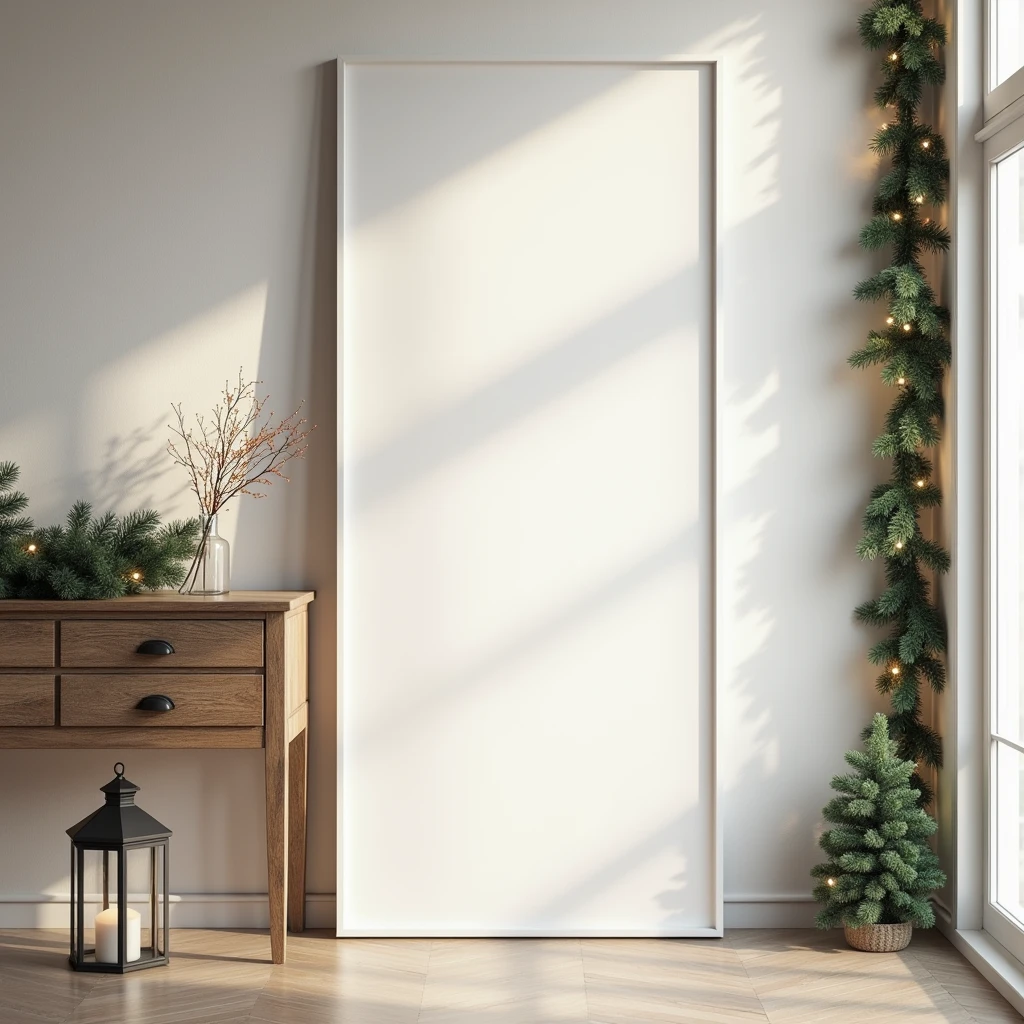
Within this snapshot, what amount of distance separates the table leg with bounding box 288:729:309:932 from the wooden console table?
0.29m

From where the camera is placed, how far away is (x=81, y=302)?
119 inches

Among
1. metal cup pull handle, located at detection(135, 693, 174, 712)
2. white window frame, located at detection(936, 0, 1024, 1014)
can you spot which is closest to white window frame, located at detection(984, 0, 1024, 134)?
white window frame, located at detection(936, 0, 1024, 1014)

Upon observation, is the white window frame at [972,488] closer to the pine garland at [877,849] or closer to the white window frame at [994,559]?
the white window frame at [994,559]

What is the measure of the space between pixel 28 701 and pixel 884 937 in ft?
7.10

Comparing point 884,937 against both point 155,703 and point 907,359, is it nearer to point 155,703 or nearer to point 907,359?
point 907,359

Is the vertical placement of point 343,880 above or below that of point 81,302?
below

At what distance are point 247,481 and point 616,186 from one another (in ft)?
4.17

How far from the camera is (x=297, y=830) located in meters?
2.94

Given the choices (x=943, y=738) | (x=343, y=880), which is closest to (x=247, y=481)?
(x=343, y=880)

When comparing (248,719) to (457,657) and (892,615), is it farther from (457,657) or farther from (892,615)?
(892,615)

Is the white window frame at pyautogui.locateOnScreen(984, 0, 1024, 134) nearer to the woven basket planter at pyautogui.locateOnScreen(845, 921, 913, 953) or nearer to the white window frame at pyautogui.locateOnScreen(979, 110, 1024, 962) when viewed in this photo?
the white window frame at pyautogui.locateOnScreen(979, 110, 1024, 962)

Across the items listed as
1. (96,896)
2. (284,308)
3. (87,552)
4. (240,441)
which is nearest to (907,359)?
(284,308)

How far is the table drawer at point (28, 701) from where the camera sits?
2631mm

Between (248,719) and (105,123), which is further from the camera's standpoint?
(105,123)
